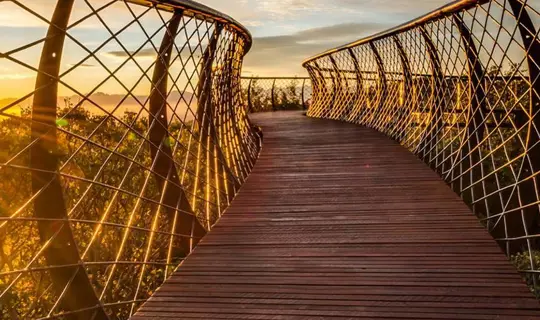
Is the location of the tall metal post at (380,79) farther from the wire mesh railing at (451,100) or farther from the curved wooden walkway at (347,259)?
the curved wooden walkway at (347,259)

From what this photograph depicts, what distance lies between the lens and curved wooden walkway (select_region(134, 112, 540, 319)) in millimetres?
2398

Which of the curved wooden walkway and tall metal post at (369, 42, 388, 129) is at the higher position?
tall metal post at (369, 42, 388, 129)

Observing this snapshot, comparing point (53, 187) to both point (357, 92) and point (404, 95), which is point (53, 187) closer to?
point (404, 95)

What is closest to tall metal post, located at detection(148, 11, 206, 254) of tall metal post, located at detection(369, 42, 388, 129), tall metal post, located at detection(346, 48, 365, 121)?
tall metal post, located at detection(369, 42, 388, 129)

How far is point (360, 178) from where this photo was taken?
4.75 metres

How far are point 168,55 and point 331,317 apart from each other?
5.18ft

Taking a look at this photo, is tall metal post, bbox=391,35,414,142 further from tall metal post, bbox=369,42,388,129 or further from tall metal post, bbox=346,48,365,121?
tall metal post, bbox=346,48,365,121

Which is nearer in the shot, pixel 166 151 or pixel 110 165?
pixel 166 151

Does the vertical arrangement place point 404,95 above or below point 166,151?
above

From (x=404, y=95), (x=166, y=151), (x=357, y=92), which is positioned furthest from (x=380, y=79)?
(x=166, y=151)

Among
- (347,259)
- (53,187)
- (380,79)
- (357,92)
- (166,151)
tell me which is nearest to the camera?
(53,187)

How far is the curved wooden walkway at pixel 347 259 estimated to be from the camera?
94.4 inches

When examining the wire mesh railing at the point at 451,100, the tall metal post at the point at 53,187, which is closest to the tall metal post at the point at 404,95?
the wire mesh railing at the point at 451,100

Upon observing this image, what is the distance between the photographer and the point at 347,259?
295 cm
